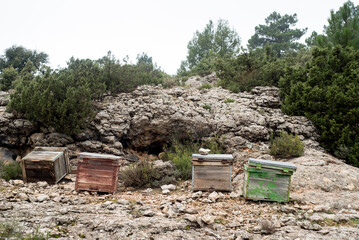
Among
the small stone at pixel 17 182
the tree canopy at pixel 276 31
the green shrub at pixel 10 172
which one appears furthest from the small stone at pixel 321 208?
the tree canopy at pixel 276 31

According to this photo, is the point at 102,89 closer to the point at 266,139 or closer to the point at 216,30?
the point at 266,139

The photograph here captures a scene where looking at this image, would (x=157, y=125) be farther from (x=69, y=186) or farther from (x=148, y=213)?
(x=148, y=213)

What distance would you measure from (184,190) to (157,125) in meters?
3.43

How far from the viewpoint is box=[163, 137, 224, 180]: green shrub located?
7.17 m

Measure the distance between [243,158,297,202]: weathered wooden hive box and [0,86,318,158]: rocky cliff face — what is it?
10.4 ft

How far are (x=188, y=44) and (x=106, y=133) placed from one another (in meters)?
25.8

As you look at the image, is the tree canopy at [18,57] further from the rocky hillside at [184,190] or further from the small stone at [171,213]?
the small stone at [171,213]

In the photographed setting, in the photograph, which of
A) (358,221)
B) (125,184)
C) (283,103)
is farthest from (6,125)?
(283,103)

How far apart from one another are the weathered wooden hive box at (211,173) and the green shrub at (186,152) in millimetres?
1324

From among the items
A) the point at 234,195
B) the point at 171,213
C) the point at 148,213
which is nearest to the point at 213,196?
the point at 234,195

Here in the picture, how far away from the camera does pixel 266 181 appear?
5180 millimetres

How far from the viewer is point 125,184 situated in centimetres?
672

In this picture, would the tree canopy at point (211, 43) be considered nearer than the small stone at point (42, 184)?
No

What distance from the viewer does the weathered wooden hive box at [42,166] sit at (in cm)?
624
